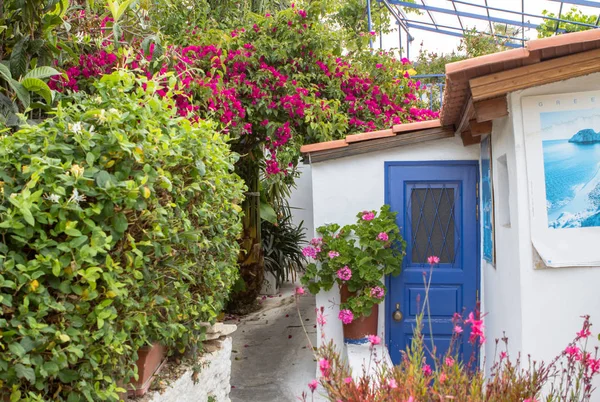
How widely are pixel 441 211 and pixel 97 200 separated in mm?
4434

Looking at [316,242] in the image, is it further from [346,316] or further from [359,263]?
[346,316]

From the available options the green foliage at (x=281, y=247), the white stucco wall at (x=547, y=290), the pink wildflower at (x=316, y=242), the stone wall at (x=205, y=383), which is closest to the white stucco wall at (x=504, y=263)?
the white stucco wall at (x=547, y=290)

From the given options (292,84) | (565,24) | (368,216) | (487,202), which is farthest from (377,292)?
(565,24)

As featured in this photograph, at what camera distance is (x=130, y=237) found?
9.34ft

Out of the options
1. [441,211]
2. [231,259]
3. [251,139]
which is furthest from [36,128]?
[251,139]

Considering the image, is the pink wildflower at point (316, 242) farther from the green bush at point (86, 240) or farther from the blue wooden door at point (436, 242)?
the green bush at point (86, 240)

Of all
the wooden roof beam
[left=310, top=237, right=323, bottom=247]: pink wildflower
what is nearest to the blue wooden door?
[left=310, top=237, right=323, bottom=247]: pink wildflower

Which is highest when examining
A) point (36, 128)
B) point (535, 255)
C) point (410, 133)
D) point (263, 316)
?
point (410, 133)

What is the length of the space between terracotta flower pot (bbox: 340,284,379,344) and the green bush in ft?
10.7

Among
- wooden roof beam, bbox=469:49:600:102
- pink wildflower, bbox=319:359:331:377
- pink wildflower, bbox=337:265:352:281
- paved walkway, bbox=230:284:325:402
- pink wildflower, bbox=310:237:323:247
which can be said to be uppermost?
wooden roof beam, bbox=469:49:600:102

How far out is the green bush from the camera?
240 centimetres

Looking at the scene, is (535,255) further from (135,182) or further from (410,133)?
(135,182)

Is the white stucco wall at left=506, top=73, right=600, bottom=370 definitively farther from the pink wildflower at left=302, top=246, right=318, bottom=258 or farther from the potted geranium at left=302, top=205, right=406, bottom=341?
the pink wildflower at left=302, top=246, right=318, bottom=258

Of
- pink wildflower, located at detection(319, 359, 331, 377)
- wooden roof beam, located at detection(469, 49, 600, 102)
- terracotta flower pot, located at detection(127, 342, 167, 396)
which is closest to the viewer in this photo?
pink wildflower, located at detection(319, 359, 331, 377)
